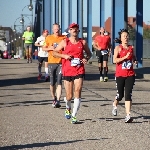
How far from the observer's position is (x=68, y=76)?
33.0 ft

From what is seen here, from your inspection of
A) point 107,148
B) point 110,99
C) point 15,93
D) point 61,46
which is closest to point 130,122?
point 61,46

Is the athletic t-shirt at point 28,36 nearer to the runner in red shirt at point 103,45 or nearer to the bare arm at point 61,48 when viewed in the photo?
the runner in red shirt at point 103,45

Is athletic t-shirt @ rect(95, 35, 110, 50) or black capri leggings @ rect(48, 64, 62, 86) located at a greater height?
athletic t-shirt @ rect(95, 35, 110, 50)

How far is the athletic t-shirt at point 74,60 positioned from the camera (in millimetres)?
9953

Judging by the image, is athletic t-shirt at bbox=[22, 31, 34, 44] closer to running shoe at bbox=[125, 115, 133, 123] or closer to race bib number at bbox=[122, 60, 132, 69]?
race bib number at bbox=[122, 60, 132, 69]

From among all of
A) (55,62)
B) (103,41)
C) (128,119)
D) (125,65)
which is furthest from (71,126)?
(103,41)

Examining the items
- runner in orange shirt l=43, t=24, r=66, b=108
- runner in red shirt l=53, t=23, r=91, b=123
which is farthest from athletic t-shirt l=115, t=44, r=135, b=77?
runner in orange shirt l=43, t=24, r=66, b=108

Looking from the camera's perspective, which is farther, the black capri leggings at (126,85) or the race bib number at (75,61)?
the black capri leggings at (126,85)

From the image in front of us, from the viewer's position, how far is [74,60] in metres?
9.92

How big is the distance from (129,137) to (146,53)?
50218 mm

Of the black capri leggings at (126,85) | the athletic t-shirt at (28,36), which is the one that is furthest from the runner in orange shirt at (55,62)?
the athletic t-shirt at (28,36)

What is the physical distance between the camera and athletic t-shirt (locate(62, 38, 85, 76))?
995 cm

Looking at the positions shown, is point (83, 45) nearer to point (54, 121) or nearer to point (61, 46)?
point (61, 46)

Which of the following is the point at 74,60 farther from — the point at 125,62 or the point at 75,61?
the point at 125,62
